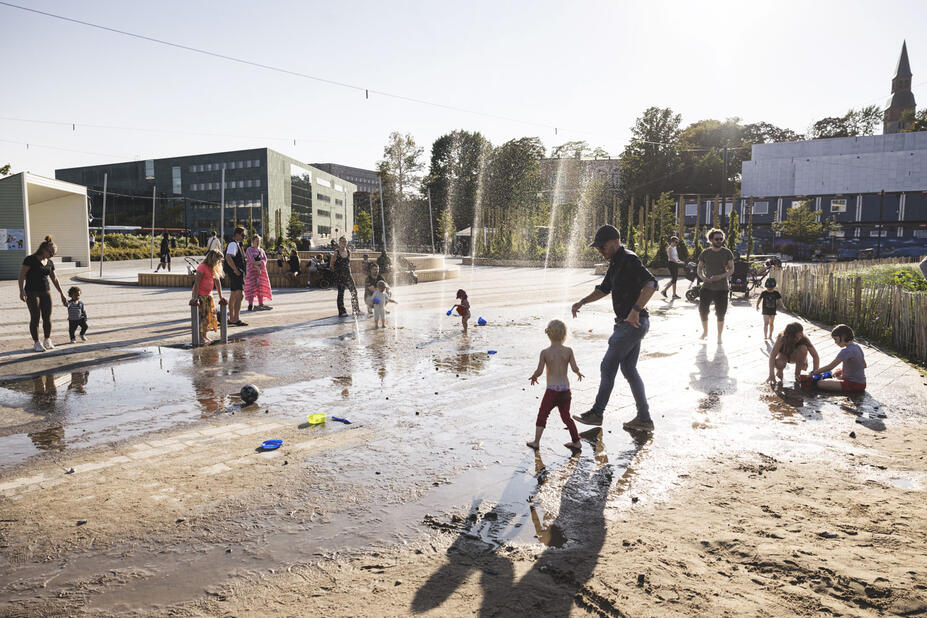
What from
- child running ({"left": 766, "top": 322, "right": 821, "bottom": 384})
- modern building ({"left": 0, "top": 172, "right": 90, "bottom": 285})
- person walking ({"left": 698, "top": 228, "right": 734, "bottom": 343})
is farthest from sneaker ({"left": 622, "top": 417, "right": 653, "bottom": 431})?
modern building ({"left": 0, "top": 172, "right": 90, "bottom": 285})

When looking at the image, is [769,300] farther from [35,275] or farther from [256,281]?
[35,275]

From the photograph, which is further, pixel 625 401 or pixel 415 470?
pixel 625 401

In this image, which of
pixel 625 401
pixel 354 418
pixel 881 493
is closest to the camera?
pixel 881 493

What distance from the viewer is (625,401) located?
6.51 meters

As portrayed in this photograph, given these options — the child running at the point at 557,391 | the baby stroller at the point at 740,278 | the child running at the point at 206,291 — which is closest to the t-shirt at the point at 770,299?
the child running at the point at 557,391

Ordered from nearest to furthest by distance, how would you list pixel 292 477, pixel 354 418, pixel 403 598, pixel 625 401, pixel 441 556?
pixel 403 598 < pixel 441 556 < pixel 292 477 < pixel 354 418 < pixel 625 401

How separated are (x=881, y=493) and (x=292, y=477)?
4079mm

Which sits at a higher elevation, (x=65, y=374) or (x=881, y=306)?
(x=881, y=306)

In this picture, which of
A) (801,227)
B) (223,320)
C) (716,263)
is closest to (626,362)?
(716,263)

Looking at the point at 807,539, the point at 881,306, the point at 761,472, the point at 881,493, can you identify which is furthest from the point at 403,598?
the point at 881,306

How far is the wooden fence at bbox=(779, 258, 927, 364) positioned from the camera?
30.8 feet

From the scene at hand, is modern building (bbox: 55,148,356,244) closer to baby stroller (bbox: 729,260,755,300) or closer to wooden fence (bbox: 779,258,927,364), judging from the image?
baby stroller (bbox: 729,260,755,300)

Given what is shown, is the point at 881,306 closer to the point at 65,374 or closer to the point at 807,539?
the point at 807,539

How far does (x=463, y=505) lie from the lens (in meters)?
3.93
